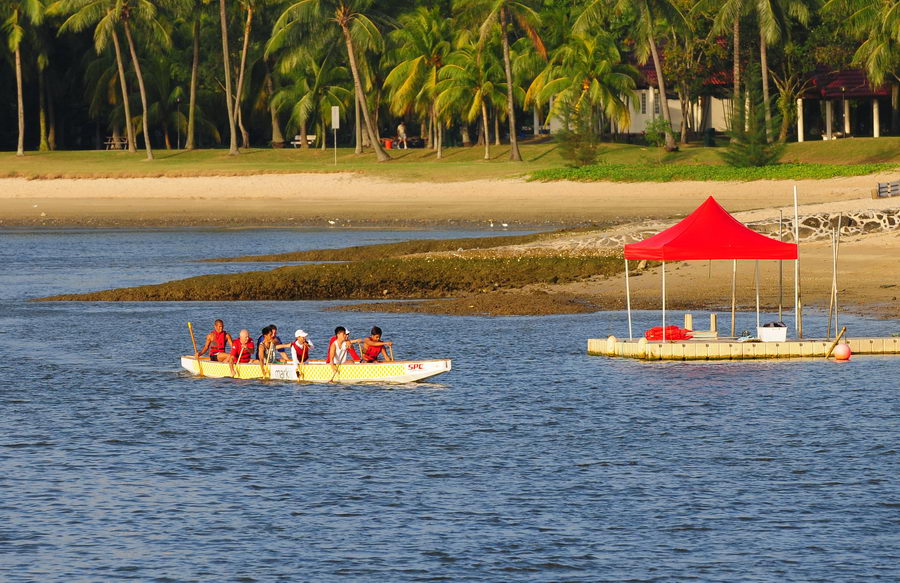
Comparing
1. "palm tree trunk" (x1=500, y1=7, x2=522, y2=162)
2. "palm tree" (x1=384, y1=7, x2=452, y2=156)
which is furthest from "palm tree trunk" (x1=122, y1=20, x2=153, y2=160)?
"palm tree trunk" (x1=500, y1=7, x2=522, y2=162)

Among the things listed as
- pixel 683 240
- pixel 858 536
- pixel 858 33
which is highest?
pixel 858 33

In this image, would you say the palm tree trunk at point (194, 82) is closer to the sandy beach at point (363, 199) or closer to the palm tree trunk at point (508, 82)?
the sandy beach at point (363, 199)

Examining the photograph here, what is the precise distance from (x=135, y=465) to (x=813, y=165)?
55119 mm

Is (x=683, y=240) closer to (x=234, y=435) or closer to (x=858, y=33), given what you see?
(x=234, y=435)

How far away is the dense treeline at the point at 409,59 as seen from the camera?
80.6m

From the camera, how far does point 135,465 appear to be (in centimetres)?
2209

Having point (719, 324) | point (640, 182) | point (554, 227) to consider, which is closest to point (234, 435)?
point (719, 324)

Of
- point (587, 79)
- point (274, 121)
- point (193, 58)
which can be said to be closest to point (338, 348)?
point (587, 79)

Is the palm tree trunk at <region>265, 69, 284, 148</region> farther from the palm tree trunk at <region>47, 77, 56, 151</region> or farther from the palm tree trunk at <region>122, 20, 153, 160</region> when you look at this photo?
the palm tree trunk at <region>47, 77, 56, 151</region>

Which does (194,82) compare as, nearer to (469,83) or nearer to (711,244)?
(469,83)

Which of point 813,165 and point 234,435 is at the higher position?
point 813,165

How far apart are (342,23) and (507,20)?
30.7 feet

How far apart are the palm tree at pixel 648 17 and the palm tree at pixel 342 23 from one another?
38.0ft

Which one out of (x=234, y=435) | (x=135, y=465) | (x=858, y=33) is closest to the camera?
(x=135, y=465)
